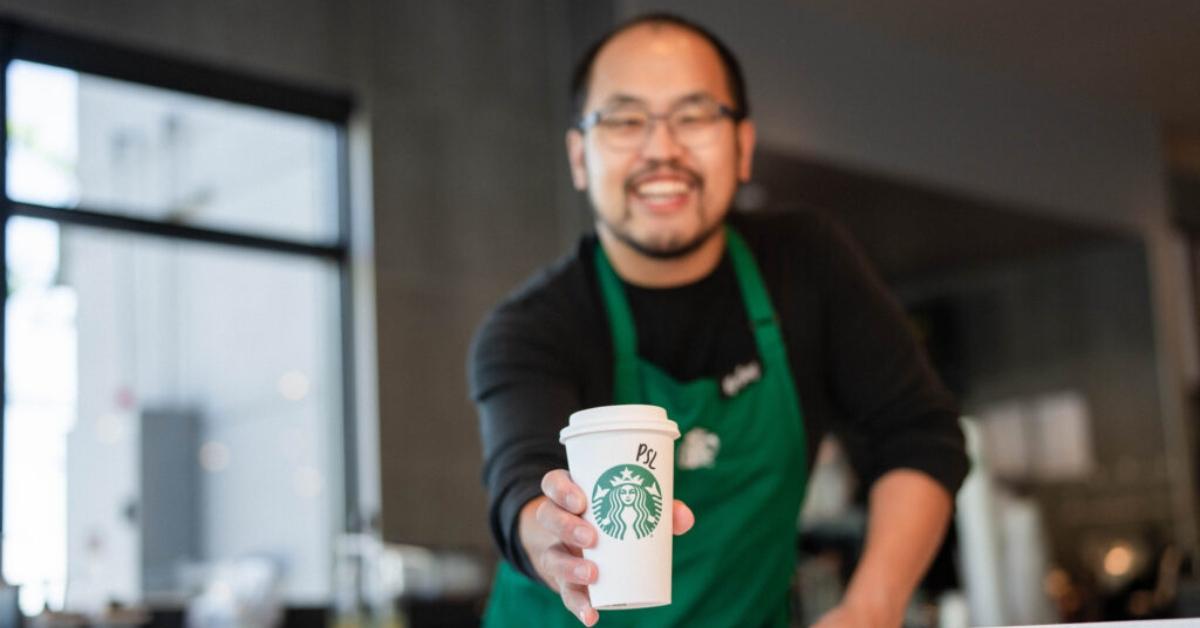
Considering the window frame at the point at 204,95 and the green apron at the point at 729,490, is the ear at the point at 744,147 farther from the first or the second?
the window frame at the point at 204,95

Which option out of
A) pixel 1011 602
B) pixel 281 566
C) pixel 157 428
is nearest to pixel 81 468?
pixel 157 428

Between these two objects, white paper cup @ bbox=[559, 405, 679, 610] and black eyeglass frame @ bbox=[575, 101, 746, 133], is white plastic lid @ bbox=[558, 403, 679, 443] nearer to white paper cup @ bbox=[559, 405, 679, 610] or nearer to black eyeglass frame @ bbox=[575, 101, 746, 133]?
white paper cup @ bbox=[559, 405, 679, 610]

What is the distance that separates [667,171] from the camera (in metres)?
1.49

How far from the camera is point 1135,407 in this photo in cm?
703

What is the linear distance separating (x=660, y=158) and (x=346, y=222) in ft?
13.4

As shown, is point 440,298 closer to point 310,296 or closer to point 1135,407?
point 310,296

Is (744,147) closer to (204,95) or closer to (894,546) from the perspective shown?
(894,546)

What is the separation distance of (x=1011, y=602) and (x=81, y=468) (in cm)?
288

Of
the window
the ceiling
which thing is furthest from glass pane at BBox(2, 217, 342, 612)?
the ceiling

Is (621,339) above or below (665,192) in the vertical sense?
below

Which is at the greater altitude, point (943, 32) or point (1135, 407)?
point (943, 32)

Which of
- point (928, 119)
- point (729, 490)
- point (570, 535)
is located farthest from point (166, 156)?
point (570, 535)

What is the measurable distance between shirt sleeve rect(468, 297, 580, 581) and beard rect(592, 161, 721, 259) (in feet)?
0.39

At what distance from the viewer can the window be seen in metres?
4.71
